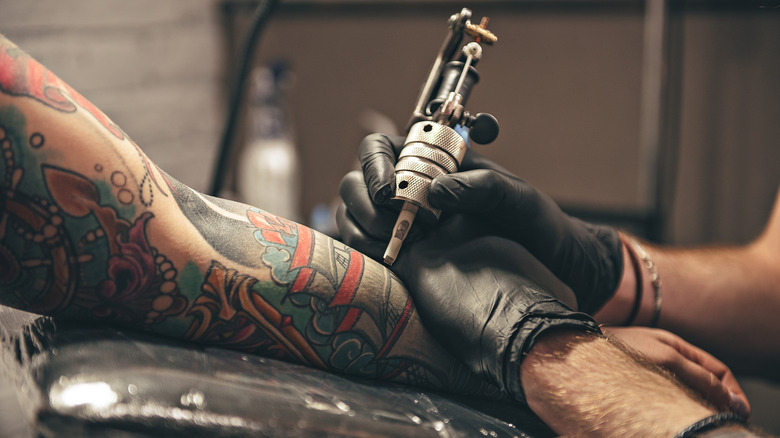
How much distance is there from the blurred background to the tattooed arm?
30.5 inches

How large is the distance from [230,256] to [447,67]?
0.32 meters

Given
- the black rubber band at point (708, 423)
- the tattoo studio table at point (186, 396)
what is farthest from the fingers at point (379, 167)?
the black rubber band at point (708, 423)

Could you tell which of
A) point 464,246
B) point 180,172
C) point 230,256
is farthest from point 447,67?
point 180,172

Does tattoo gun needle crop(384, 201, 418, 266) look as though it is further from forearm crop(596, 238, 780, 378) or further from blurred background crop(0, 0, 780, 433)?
blurred background crop(0, 0, 780, 433)

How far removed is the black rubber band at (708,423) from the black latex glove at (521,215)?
0.27m

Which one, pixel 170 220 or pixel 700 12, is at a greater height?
pixel 700 12

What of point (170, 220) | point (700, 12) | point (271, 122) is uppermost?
point (700, 12)

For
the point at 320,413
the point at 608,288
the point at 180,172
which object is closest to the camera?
the point at 320,413

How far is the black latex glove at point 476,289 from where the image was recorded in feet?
1.98

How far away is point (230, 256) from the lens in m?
0.62

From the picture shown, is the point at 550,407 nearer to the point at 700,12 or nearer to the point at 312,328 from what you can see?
the point at 312,328

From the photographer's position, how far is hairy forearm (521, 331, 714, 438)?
558 mm

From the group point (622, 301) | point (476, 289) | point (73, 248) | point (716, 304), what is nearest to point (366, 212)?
point (476, 289)

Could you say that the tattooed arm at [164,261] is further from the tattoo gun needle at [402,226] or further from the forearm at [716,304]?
the forearm at [716,304]
